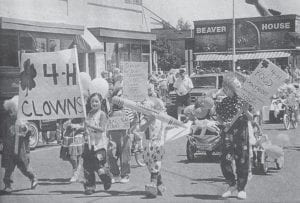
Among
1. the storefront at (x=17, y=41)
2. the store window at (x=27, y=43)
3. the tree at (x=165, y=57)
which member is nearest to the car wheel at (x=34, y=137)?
the storefront at (x=17, y=41)

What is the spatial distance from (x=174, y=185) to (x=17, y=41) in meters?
5.98

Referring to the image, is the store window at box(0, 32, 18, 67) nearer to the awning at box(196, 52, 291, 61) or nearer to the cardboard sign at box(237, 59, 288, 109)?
the cardboard sign at box(237, 59, 288, 109)

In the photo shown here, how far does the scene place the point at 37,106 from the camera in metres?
6.14

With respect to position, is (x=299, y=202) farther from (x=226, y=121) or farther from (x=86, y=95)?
(x=86, y=95)

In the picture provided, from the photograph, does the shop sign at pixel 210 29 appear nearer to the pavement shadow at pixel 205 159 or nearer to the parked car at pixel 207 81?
the parked car at pixel 207 81

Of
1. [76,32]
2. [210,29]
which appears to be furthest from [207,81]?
[210,29]

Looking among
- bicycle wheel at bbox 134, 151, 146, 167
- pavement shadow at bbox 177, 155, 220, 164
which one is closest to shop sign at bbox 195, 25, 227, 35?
pavement shadow at bbox 177, 155, 220, 164

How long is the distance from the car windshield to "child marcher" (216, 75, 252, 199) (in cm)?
1040

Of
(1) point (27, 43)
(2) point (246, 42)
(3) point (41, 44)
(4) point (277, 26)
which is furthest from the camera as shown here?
(4) point (277, 26)

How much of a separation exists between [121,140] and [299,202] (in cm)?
259

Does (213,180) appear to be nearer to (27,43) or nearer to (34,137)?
(34,137)

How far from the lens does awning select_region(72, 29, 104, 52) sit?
15742 mm

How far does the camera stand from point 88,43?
629 inches

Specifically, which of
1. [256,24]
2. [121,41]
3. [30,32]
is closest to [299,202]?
[30,32]
